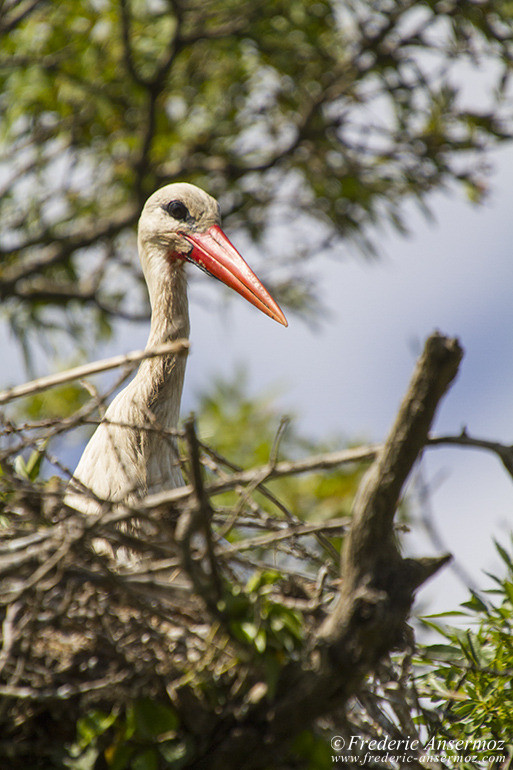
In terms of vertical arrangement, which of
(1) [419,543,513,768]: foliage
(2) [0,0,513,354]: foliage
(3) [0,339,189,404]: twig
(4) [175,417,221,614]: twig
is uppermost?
(2) [0,0,513,354]: foliage

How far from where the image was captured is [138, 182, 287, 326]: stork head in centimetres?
284

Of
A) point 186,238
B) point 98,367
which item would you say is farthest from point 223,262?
point 98,367

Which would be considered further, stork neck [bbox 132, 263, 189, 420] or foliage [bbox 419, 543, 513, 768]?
stork neck [bbox 132, 263, 189, 420]

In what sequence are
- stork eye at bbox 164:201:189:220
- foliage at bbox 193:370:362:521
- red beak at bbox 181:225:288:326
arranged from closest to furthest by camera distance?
red beak at bbox 181:225:288:326, stork eye at bbox 164:201:189:220, foliage at bbox 193:370:362:521

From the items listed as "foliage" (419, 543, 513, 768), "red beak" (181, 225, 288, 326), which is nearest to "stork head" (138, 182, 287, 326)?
"red beak" (181, 225, 288, 326)

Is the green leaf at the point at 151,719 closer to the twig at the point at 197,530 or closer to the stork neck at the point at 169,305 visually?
the twig at the point at 197,530

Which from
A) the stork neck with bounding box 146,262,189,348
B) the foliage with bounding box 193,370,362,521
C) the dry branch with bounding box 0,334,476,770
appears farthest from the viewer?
the foliage with bounding box 193,370,362,521

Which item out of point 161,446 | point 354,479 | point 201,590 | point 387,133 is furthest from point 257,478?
point 387,133

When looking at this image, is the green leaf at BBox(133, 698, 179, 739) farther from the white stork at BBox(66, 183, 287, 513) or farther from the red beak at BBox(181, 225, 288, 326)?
the red beak at BBox(181, 225, 288, 326)

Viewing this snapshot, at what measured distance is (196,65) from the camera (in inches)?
215

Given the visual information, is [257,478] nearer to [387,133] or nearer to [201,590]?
[201,590]

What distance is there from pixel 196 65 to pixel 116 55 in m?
0.53

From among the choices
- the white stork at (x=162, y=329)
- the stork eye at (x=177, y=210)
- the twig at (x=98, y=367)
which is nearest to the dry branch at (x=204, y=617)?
the twig at (x=98, y=367)

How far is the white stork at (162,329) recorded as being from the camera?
251cm
